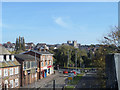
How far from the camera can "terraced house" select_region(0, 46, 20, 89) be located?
13.5m

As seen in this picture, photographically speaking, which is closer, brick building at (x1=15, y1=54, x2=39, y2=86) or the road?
the road

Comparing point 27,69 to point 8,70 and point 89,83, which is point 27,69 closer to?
point 8,70

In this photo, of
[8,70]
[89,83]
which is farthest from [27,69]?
[89,83]

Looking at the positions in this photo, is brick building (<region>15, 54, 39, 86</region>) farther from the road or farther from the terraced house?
the road

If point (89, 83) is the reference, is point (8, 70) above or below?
above

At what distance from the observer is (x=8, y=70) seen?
14.5 meters

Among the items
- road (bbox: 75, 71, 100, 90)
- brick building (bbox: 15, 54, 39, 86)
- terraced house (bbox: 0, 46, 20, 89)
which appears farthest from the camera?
brick building (bbox: 15, 54, 39, 86)

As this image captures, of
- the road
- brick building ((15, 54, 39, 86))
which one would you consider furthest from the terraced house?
the road

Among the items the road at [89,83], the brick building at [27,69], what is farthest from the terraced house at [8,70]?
the road at [89,83]

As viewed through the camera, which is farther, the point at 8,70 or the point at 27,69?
the point at 27,69

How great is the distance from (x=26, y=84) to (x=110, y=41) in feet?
44.2

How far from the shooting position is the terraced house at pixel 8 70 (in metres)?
13.5

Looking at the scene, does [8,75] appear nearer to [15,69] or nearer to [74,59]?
[15,69]

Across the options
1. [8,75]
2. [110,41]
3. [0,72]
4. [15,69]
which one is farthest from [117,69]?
[15,69]
